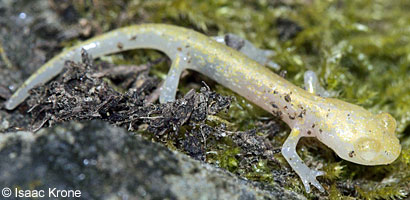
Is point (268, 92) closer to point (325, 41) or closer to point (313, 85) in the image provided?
point (313, 85)

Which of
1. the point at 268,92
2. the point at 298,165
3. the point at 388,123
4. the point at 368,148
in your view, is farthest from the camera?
the point at 268,92

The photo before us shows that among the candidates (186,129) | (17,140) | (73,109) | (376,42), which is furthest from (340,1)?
(17,140)

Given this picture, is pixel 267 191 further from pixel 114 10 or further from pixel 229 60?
pixel 114 10

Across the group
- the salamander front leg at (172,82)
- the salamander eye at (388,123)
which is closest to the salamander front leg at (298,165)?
the salamander eye at (388,123)

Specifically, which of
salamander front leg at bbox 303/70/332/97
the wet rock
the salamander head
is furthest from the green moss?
the wet rock

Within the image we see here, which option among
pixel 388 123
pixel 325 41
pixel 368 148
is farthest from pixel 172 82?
pixel 325 41

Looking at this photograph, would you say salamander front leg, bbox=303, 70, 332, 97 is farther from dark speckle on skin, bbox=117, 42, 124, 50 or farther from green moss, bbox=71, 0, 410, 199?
dark speckle on skin, bbox=117, 42, 124, 50

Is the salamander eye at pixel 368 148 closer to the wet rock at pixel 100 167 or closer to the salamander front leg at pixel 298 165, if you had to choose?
the salamander front leg at pixel 298 165
